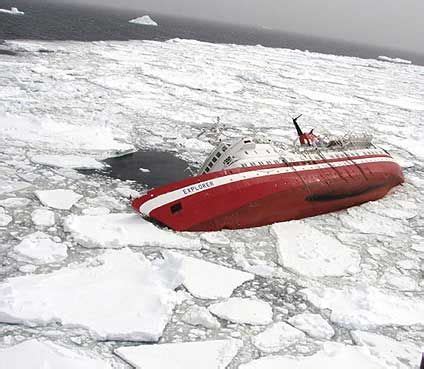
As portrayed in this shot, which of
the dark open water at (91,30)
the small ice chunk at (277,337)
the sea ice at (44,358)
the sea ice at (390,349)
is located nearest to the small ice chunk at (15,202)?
the sea ice at (44,358)

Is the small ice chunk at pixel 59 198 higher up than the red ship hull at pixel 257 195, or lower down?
lower down

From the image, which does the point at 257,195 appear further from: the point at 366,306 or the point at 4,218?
the point at 4,218

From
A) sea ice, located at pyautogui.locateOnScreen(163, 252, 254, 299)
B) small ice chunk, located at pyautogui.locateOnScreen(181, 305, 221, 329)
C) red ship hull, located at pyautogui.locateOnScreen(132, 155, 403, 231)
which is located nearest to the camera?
small ice chunk, located at pyautogui.locateOnScreen(181, 305, 221, 329)

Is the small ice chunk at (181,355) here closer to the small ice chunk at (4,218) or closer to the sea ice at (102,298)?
the sea ice at (102,298)

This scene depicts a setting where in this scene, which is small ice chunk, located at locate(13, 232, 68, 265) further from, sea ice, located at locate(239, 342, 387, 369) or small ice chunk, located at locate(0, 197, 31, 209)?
sea ice, located at locate(239, 342, 387, 369)

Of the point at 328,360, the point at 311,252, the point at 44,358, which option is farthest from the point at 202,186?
the point at 44,358

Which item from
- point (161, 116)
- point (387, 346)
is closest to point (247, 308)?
point (387, 346)

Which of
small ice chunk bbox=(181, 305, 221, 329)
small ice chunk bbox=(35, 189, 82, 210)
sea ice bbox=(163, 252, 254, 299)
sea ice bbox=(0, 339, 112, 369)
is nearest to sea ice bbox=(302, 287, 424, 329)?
sea ice bbox=(163, 252, 254, 299)
